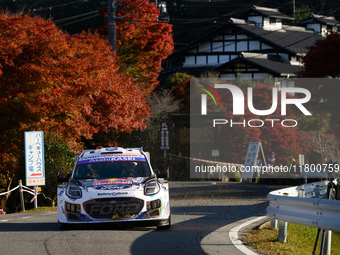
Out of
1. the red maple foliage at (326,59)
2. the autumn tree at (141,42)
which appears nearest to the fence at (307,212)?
the red maple foliage at (326,59)

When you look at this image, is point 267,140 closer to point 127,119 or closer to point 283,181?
point 283,181

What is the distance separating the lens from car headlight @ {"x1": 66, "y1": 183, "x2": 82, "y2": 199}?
1165 centimetres

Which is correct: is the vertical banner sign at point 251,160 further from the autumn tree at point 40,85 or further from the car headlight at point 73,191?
the car headlight at point 73,191

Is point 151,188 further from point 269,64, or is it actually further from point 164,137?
point 269,64

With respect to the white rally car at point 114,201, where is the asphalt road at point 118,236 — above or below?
below

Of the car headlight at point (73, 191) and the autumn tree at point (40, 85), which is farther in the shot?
the autumn tree at point (40, 85)

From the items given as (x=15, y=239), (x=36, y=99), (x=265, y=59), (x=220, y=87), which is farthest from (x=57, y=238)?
(x=265, y=59)

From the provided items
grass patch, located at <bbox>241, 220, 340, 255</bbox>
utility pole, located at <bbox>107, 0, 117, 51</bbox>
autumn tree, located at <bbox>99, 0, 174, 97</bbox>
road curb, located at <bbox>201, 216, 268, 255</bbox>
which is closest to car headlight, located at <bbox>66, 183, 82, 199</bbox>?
road curb, located at <bbox>201, 216, 268, 255</bbox>

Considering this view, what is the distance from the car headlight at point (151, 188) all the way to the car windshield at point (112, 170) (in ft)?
2.88

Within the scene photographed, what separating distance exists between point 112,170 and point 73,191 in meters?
1.39

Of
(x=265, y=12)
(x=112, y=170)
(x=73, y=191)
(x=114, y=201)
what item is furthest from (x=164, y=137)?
(x=114, y=201)

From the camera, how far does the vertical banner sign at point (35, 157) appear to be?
19.7 m

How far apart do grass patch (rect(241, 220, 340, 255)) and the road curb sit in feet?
0.69

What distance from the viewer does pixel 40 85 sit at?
22.1 meters
